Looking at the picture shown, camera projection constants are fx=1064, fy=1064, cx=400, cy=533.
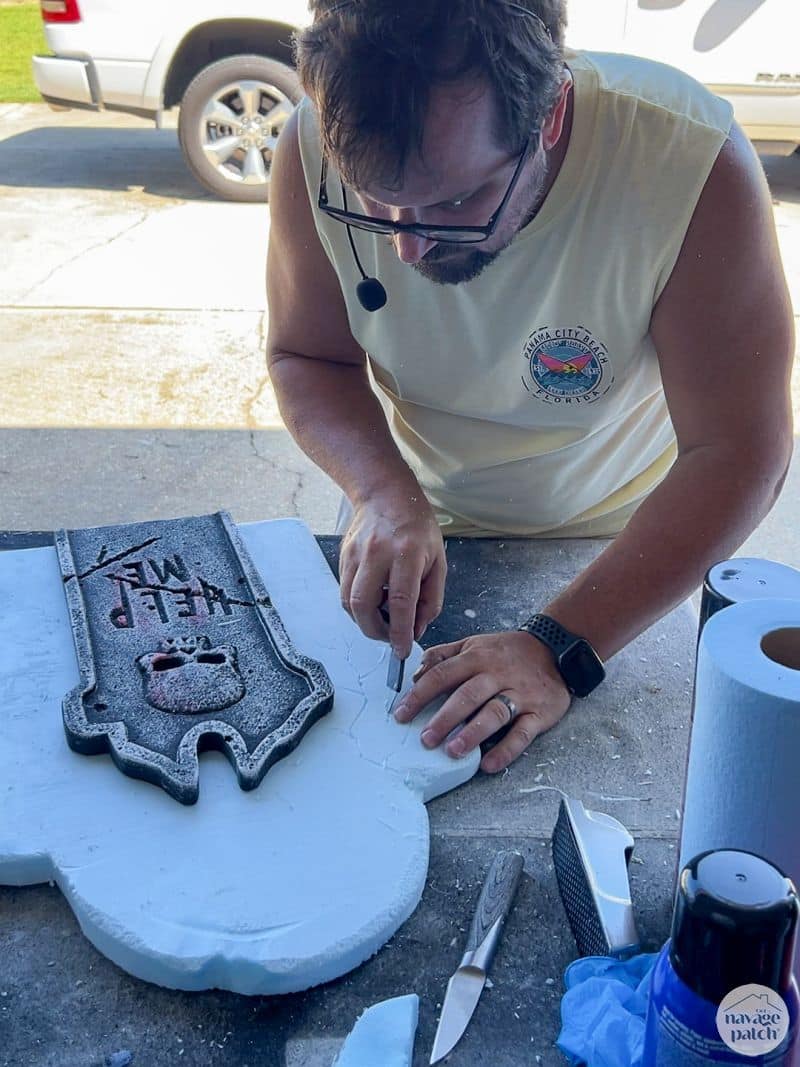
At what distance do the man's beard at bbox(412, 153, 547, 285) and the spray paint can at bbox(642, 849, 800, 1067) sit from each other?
2.87ft

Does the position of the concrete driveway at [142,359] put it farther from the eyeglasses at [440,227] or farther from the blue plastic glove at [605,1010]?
the blue plastic glove at [605,1010]

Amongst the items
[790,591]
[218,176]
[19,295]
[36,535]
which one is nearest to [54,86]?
[218,176]

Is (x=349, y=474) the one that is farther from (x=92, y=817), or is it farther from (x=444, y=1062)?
(x=444, y=1062)

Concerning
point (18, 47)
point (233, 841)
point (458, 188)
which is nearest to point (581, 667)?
point (233, 841)

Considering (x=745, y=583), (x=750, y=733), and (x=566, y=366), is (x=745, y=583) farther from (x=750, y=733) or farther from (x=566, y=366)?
(x=566, y=366)

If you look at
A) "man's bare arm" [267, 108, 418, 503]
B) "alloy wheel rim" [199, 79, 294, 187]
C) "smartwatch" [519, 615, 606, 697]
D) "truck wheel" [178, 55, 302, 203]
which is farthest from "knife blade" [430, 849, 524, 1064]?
"alloy wheel rim" [199, 79, 294, 187]

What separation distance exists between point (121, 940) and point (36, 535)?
88cm

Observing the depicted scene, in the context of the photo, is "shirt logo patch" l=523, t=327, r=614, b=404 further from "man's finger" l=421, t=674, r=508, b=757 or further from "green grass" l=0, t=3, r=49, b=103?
"green grass" l=0, t=3, r=49, b=103

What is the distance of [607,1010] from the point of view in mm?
919

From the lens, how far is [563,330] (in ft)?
4.84

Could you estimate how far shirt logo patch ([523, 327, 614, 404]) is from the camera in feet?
4.85

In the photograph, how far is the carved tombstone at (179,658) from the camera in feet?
3.96

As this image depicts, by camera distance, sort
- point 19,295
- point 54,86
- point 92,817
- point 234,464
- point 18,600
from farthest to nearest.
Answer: point 54,86
point 19,295
point 234,464
point 18,600
point 92,817

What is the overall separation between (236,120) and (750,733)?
5873mm
